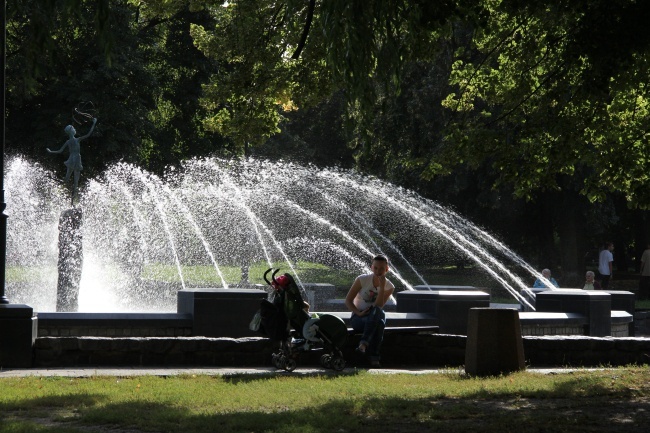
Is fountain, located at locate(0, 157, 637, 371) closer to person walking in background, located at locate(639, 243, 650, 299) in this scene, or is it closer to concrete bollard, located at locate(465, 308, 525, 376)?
concrete bollard, located at locate(465, 308, 525, 376)

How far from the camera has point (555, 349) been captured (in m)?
13.4

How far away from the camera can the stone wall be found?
40.0ft

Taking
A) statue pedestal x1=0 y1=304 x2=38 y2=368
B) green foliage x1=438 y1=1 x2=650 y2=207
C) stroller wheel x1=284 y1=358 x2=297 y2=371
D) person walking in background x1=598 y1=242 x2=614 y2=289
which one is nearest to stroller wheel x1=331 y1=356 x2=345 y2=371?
stroller wheel x1=284 y1=358 x2=297 y2=371

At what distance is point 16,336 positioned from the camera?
11867mm

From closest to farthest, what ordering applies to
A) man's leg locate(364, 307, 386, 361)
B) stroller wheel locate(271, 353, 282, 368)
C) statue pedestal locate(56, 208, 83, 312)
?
1. stroller wheel locate(271, 353, 282, 368)
2. man's leg locate(364, 307, 386, 361)
3. statue pedestal locate(56, 208, 83, 312)

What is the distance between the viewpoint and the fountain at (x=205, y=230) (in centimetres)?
2784

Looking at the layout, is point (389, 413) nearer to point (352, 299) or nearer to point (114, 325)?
point (352, 299)

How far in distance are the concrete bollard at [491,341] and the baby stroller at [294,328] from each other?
142 cm

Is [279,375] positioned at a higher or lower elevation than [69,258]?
lower

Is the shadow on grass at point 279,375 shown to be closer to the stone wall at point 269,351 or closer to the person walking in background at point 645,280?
the stone wall at point 269,351

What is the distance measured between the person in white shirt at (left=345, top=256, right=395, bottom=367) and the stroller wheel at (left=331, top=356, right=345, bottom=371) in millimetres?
Answer: 509

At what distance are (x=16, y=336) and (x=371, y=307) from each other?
3.97 m

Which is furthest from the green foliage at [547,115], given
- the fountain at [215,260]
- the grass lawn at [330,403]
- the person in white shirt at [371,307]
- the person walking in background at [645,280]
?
the person walking in background at [645,280]

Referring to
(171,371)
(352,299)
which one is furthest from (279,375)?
(352,299)
